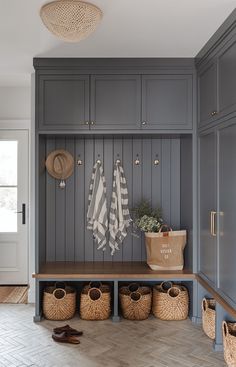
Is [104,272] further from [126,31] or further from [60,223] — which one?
[126,31]

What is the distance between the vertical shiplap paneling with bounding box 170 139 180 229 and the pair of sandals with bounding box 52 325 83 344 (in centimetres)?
155

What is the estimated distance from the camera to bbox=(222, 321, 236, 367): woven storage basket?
276cm

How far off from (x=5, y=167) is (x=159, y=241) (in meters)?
2.32

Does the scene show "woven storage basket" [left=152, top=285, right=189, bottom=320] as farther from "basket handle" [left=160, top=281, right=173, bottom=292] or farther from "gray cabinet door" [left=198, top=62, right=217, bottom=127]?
"gray cabinet door" [left=198, top=62, right=217, bottom=127]

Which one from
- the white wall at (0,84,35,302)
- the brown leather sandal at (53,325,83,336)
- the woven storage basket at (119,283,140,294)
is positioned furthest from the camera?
the white wall at (0,84,35,302)

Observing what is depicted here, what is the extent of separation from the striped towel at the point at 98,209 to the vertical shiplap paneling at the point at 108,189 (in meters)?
0.10

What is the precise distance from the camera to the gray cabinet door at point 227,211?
283 centimetres

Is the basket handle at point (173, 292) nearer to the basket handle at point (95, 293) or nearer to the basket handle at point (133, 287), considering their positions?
the basket handle at point (133, 287)

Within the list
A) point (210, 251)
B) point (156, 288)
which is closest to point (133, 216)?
point (156, 288)

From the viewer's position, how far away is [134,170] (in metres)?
4.31

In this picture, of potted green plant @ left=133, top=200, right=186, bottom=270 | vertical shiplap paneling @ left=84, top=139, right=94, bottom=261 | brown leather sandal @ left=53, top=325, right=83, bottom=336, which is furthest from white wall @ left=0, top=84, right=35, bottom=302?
potted green plant @ left=133, top=200, right=186, bottom=270

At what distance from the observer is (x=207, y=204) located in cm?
352

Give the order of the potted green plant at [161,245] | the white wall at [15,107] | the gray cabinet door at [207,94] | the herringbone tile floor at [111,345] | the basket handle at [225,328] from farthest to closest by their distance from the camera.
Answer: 1. the white wall at [15,107]
2. the potted green plant at [161,245]
3. the gray cabinet door at [207,94]
4. the herringbone tile floor at [111,345]
5. the basket handle at [225,328]

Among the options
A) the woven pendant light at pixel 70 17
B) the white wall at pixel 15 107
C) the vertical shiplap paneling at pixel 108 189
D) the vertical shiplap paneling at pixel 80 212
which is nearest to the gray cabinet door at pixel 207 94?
the vertical shiplap paneling at pixel 108 189
